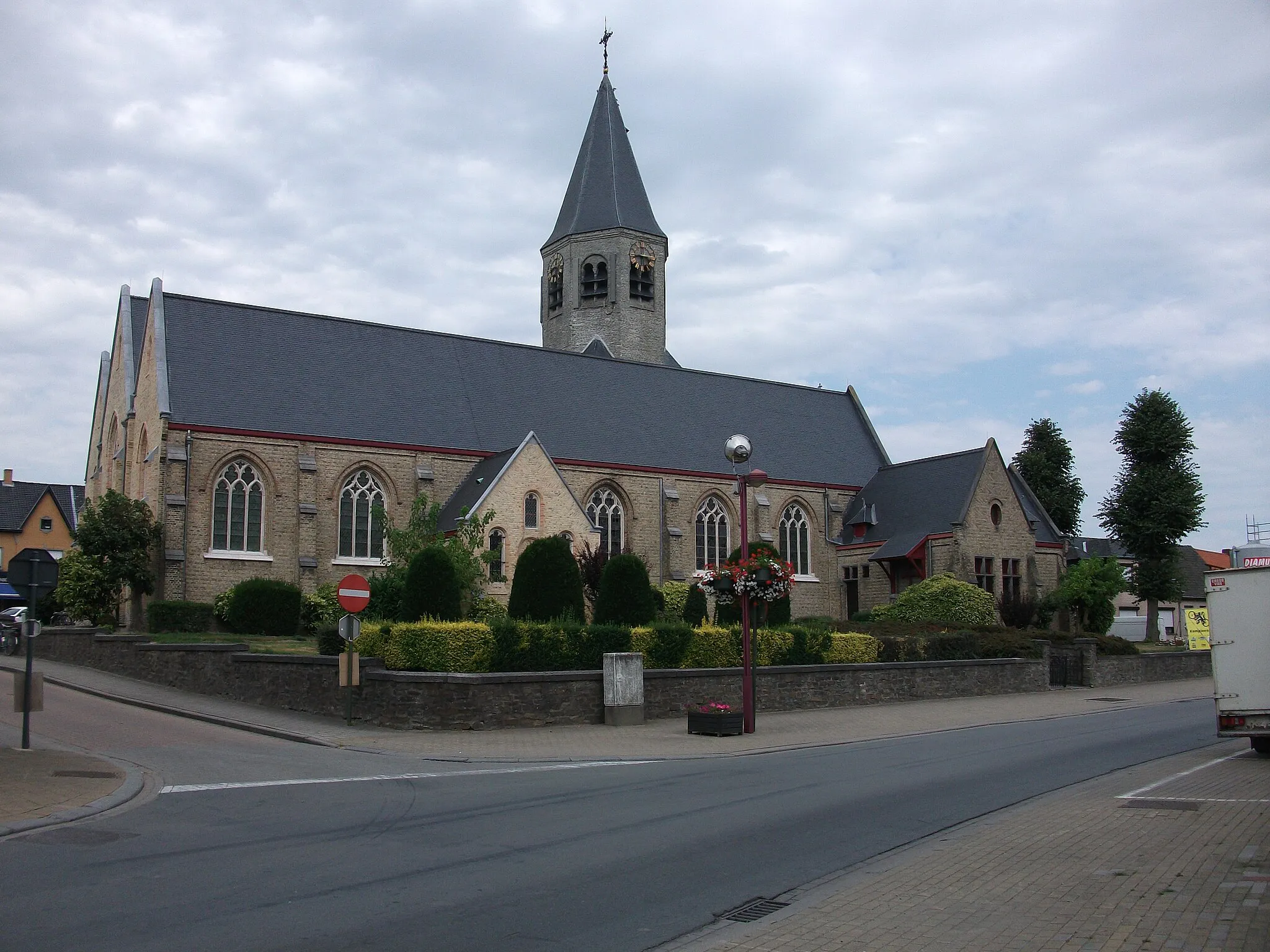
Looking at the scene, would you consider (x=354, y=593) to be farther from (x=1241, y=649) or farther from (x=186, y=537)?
(x=186, y=537)

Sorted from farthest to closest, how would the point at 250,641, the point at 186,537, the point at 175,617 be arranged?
the point at 186,537 → the point at 175,617 → the point at 250,641

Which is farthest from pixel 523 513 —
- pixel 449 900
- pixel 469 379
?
pixel 449 900

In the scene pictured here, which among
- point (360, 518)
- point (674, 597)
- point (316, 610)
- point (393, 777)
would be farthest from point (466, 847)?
point (674, 597)

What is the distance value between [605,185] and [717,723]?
40.8 m

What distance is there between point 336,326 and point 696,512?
15.2 m

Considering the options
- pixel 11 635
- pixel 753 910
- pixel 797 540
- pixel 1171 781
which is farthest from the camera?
pixel 797 540

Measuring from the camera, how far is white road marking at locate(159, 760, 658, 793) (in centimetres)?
1309

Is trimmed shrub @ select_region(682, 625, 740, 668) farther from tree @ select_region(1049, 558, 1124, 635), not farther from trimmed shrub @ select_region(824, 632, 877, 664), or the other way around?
tree @ select_region(1049, 558, 1124, 635)

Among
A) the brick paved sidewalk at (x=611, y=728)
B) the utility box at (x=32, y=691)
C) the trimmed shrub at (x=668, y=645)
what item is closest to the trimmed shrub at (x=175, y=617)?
the brick paved sidewalk at (x=611, y=728)

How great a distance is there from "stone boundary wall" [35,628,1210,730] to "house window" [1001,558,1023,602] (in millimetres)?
10685

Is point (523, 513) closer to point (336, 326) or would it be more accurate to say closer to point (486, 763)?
point (336, 326)

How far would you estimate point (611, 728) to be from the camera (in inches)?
833

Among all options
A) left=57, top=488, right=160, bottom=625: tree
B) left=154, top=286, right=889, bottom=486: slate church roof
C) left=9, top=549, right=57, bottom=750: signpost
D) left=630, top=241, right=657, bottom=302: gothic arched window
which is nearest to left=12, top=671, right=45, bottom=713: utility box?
left=9, top=549, right=57, bottom=750: signpost

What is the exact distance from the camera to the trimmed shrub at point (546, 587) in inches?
973
